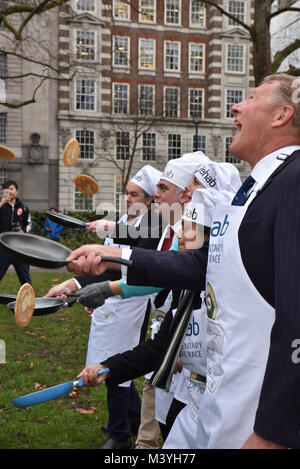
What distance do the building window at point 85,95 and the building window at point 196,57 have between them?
8.75m

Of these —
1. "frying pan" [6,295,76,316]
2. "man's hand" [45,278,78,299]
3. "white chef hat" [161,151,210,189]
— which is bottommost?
"man's hand" [45,278,78,299]

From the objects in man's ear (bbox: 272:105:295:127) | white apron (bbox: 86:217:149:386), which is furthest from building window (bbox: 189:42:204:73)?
man's ear (bbox: 272:105:295:127)

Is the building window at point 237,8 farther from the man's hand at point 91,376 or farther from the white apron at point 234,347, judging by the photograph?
the white apron at point 234,347

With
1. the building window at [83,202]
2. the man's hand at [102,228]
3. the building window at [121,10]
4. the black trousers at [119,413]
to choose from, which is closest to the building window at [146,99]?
the building window at [121,10]

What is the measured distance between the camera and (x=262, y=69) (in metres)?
9.89

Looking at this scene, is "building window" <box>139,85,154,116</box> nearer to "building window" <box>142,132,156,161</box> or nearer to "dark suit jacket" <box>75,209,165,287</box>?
"building window" <box>142,132,156,161</box>

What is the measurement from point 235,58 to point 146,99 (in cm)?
881

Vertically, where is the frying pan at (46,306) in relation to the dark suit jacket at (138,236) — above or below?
below

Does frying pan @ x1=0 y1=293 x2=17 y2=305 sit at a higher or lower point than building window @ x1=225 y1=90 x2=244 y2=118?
lower

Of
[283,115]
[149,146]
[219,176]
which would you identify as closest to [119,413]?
[219,176]

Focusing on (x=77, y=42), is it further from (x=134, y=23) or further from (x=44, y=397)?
(x=44, y=397)

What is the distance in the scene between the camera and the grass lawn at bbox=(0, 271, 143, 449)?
15.1 feet

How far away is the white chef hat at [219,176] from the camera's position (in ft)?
9.87

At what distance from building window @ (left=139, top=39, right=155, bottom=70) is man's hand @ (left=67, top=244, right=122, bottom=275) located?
40.7m
